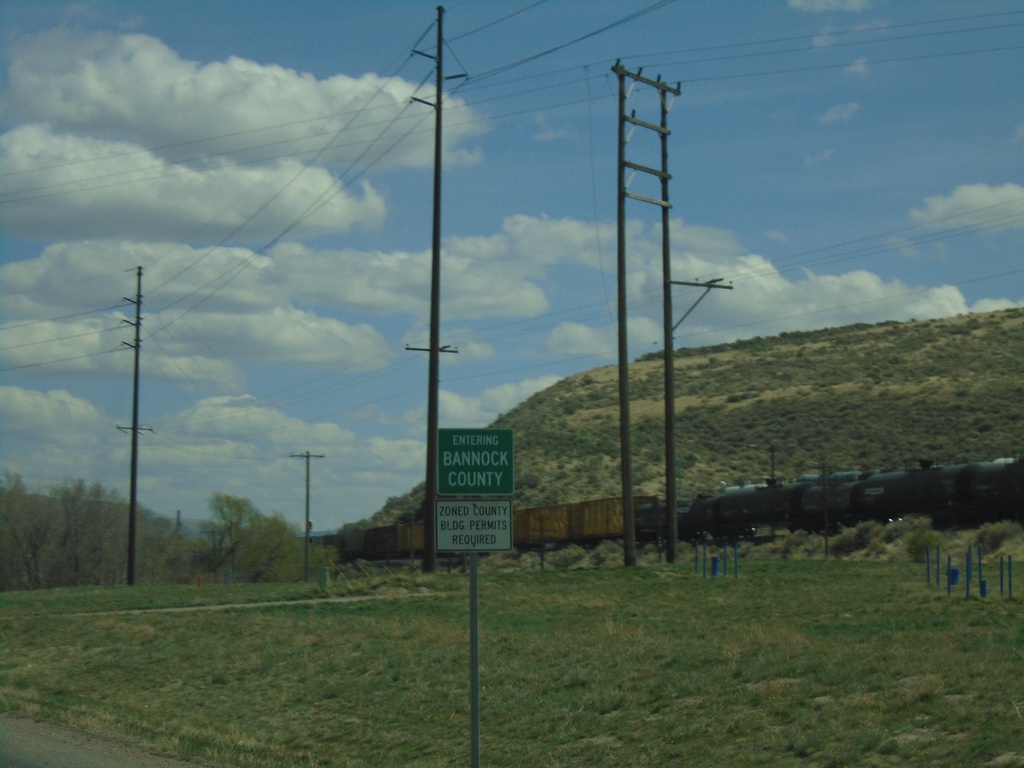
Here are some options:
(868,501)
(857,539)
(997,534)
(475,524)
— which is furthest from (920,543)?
(475,524)

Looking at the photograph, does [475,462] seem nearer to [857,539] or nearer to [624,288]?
[624,288]

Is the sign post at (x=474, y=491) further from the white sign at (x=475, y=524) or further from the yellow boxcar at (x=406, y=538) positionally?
the yellow boxcar at (x=406, y=538)

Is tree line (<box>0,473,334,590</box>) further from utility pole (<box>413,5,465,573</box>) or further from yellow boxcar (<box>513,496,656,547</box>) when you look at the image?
utility pole (<box>413,5,465,573</box>)

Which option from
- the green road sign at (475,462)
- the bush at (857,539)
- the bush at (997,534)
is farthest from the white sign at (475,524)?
the bush at (857,539)

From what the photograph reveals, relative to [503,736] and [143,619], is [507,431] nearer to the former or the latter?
[503,736]

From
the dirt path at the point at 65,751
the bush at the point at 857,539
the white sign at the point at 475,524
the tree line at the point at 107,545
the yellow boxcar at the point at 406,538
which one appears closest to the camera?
the white sign at the point at 475,524

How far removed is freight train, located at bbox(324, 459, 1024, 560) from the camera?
4547 cm

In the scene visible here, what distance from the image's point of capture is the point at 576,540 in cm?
5941

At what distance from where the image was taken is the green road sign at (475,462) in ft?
35.9

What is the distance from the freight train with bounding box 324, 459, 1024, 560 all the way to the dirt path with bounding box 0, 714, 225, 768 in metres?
24.9

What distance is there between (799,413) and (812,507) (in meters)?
40.9

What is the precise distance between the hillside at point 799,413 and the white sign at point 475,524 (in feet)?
220

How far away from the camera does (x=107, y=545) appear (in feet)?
279

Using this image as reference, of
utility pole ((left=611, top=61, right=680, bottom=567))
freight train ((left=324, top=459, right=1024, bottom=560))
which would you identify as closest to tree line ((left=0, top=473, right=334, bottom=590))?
freight train ((left=324, top=459, right=1024, bottom=560))
